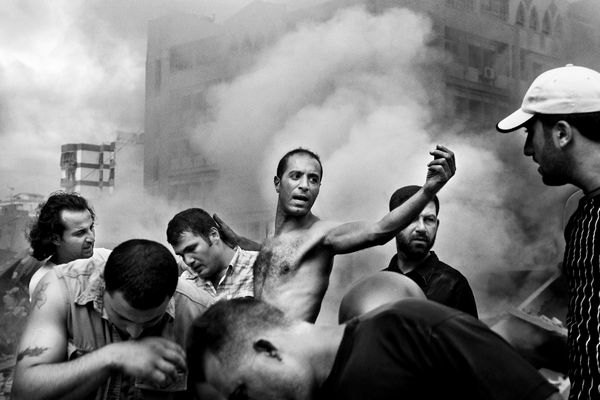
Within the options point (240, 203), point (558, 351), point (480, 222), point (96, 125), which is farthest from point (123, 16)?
point (558, 351)

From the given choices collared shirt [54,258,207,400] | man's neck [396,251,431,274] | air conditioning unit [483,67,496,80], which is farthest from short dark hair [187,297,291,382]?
air conditioning unit [483,67,496,80]

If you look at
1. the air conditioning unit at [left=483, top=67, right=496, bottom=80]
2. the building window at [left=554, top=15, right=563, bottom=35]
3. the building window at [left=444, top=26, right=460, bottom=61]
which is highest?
the building window at [left=554, top=15, right=563, bottom=35]

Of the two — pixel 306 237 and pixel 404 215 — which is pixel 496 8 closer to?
pixel 306 237

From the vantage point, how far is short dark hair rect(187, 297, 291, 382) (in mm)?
1466

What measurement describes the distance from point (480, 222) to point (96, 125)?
6.63m

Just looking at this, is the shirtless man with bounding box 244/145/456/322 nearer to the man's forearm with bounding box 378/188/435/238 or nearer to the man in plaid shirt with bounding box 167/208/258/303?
the man's forearm with bounding box 378/188/435/238

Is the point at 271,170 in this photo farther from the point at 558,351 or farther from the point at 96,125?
the point at 558,351

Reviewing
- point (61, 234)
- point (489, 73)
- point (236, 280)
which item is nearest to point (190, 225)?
point (236, 280)

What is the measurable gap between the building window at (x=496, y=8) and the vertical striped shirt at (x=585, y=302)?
39.5 ft

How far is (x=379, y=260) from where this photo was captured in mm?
11523

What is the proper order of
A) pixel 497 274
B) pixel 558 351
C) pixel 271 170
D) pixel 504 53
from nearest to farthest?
pixel 558 351 < pixel 497 274 < pixel 271 170 < pixel 504 53

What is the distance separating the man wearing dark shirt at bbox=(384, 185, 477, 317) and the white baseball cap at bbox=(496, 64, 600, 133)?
109cm

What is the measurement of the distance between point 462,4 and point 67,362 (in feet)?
40.4

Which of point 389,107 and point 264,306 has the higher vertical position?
point 389,107
